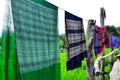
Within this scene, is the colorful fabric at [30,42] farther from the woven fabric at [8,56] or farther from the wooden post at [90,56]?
the wooden post at [90,56]

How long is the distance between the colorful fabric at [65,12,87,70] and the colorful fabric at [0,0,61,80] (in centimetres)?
44

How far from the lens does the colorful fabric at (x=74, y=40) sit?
433 centimetres

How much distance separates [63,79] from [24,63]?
4.52 m

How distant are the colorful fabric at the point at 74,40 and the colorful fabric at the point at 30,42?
1.45ft

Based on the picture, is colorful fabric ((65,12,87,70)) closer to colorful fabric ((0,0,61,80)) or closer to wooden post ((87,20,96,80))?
wooden post ((87,20,96,80))

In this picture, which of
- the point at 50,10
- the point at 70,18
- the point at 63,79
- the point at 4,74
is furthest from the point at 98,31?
the point at 4,74

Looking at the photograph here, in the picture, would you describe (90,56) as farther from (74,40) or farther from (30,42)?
(30,42)

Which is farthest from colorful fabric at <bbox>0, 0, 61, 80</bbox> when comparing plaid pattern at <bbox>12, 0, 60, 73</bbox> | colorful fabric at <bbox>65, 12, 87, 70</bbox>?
colorful fabric at <bbox>65, 12, 87, 70</bbox>

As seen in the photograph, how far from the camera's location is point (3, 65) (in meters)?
2.86

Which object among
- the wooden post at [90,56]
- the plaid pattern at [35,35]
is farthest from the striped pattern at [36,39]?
the wooden post at [90,56]

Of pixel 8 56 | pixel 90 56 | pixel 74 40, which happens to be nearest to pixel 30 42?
pixel 8 56

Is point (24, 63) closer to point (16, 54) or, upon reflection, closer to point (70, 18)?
point (16, 54)

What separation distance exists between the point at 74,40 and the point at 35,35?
1379 mm

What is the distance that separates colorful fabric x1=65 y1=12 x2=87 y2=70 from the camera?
4334 millimetres
